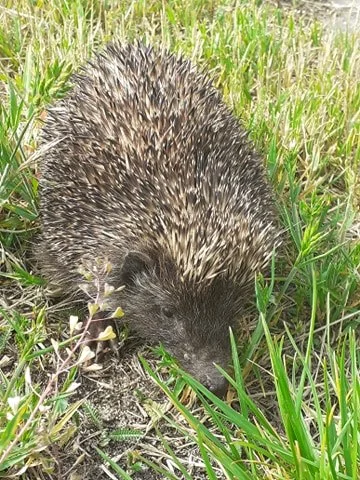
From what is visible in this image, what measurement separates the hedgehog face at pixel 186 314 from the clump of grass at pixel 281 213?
0.46 feet

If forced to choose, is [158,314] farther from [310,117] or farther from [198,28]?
[198,28]

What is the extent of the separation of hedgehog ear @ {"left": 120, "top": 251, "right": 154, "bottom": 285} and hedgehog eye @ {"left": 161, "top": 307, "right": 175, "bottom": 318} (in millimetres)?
175

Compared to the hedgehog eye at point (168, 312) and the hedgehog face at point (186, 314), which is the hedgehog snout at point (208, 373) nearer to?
the hedgehog face at point (186, 314)

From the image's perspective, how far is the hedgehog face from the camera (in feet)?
8.82

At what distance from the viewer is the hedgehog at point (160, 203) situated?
8.93 feet

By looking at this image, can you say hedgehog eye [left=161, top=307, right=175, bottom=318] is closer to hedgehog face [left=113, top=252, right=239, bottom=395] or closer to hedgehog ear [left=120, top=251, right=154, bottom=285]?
hedgehog face [left=113, top=252, right=239, bottom=395]

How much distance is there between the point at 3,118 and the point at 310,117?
165cm

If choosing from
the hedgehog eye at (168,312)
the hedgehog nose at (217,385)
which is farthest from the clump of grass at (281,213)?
the hedgehog eye at (168,312)

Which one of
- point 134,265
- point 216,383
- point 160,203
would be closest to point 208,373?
point 216,383

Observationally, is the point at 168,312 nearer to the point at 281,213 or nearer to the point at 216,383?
the point at 216,383

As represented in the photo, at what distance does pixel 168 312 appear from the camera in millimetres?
2834

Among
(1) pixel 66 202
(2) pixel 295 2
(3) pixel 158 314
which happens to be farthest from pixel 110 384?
(2) pixel 295 2

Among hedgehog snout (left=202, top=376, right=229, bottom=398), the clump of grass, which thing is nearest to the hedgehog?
hedgehog snout (left=202, top=376, right=229, bottom=398)

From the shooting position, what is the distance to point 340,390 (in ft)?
6.84
